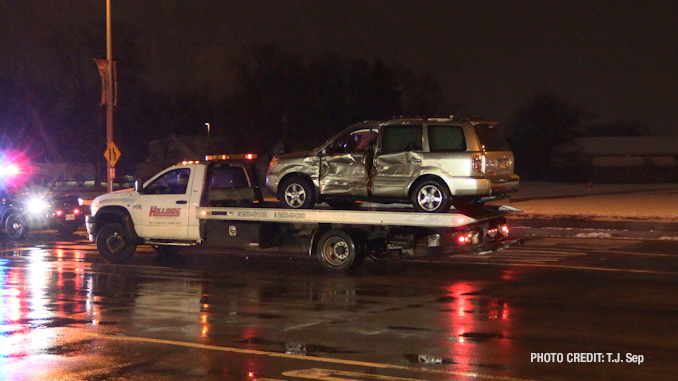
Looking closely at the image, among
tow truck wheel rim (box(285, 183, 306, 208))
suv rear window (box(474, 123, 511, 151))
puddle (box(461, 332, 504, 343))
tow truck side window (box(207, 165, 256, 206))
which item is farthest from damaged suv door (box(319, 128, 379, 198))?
puddle (box(461, 332, 504, 343))

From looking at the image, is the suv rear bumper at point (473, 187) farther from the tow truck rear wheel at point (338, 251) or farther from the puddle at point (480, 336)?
the puddle at point (480, 336)

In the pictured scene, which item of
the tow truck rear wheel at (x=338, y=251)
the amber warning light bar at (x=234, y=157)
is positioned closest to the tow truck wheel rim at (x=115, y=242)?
the amber warning light bar at (x=234, y=157)

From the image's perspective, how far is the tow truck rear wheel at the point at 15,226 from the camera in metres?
22.9

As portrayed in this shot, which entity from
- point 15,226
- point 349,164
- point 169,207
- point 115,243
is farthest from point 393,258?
point 15,226

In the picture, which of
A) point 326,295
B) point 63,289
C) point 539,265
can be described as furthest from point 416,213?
point 63,289

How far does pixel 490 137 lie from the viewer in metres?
14.9

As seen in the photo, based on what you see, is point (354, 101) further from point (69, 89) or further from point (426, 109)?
point (69, 89)

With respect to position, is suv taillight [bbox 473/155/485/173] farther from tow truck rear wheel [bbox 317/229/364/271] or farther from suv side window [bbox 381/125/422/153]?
tow truck rear wheel [bbox 317/229/364/271]

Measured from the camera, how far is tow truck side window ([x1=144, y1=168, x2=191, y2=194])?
16.6m

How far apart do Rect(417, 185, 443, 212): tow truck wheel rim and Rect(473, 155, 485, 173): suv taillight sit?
72 centimetres

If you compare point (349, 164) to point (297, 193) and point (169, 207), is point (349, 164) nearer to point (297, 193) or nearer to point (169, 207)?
point (297, 193)

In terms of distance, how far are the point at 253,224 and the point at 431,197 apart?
3354 mm

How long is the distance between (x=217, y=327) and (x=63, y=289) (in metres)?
4.41

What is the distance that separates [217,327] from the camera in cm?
1017
